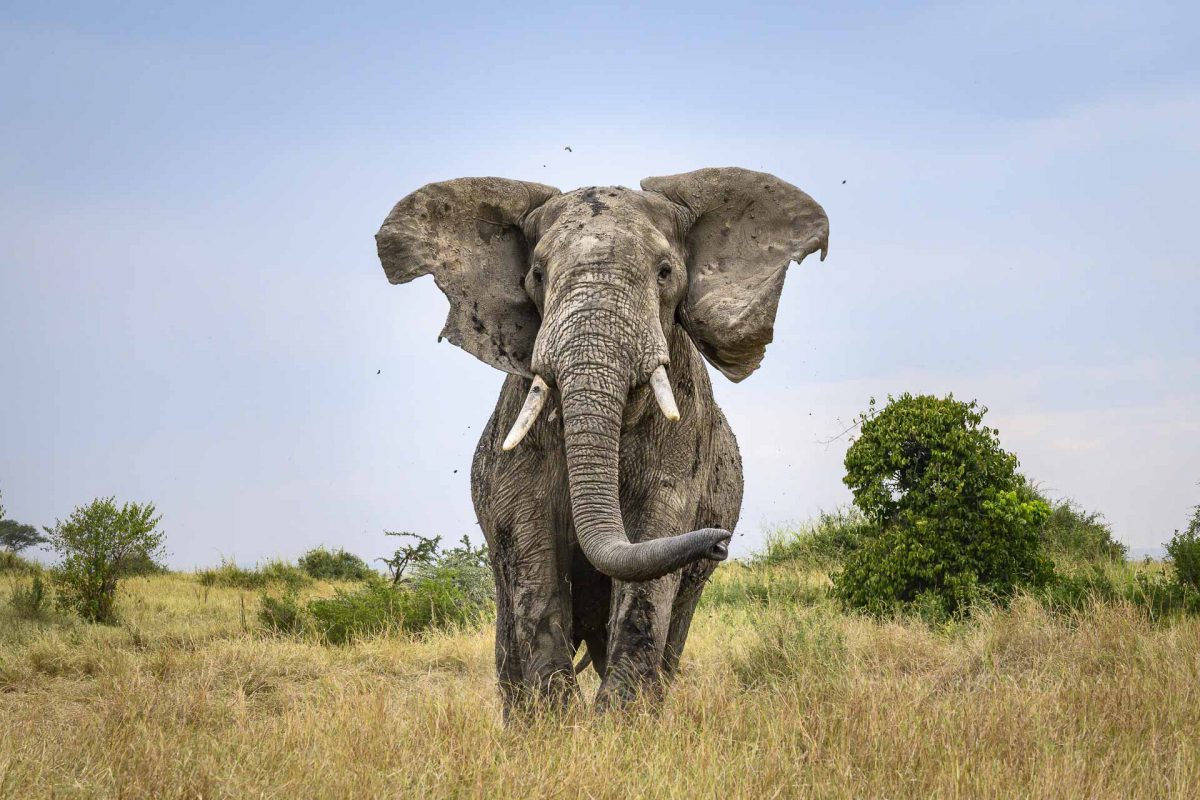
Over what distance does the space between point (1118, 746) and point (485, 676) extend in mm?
6420

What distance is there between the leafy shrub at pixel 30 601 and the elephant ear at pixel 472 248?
1086 cm

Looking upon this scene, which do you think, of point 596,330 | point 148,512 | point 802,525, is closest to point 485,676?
point 596,330

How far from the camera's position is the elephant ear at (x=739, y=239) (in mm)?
6125

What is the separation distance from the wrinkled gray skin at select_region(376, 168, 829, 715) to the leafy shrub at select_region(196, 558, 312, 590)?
14.6 m

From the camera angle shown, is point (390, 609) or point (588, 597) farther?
point (390, 609)

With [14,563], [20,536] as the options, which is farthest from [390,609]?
[20,536]

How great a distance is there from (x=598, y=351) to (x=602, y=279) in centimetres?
35

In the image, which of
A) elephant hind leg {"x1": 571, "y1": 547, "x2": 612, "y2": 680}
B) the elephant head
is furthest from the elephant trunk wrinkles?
elephant hind leg {"x1": 571, "y1": 547, "x2": 612, "y2": 680}

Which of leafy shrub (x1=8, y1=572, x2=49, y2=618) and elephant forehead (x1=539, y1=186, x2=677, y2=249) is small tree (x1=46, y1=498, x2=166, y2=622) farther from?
elephant forehead (x1=539, y1=186, x2=677, y2=249)

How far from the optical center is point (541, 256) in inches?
233

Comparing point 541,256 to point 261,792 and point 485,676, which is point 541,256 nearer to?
point 261,792

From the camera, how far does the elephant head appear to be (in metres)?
5.46

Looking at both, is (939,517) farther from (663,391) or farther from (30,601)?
(30,601)

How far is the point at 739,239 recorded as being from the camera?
6.46 meters
